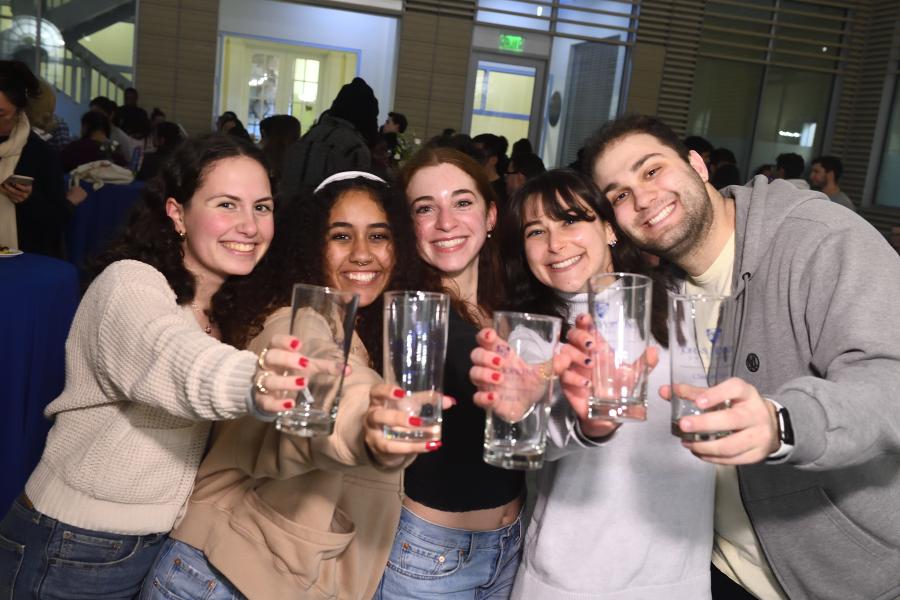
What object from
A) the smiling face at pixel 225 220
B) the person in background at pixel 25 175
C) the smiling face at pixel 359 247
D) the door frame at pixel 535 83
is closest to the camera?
the smiling face at pixel 225 220

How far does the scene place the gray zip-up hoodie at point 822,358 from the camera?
170cm

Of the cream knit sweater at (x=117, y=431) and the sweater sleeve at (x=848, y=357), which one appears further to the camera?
the cream knit sweater at (x=117, y=431)

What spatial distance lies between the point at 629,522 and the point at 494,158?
235 inches

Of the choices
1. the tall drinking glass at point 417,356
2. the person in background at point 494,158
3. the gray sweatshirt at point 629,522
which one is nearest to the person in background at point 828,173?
the person in background at point 494,158

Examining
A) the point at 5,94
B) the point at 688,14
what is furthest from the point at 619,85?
the point at 5,94

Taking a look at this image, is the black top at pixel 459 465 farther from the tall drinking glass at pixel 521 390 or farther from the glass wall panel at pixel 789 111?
the glass wall panel at pixel 789 111

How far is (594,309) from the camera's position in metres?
1.38

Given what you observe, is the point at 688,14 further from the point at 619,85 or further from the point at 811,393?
the point at 811,393

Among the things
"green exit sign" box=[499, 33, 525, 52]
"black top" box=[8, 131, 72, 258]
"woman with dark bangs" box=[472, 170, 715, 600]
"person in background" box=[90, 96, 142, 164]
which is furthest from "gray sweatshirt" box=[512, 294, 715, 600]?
"green exit sign" box=[499, 33, 525, 52]

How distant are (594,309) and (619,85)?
11.6m

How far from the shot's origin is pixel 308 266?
213cm

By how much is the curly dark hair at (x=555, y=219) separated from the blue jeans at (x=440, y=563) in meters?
0.64

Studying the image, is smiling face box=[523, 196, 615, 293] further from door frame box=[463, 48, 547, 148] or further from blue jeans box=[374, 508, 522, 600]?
door frame box=[463, 48, 547, 148]

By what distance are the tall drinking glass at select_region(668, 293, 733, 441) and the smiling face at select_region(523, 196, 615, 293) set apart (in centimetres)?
80
